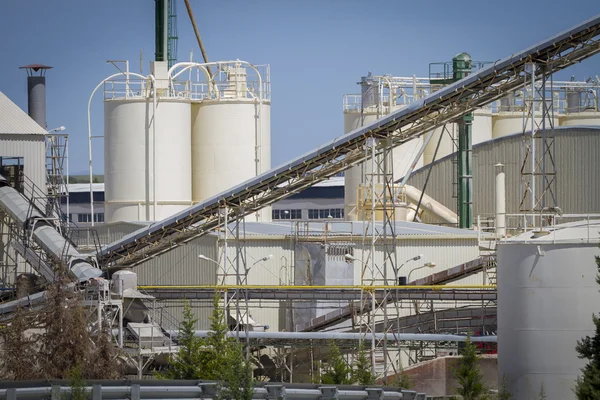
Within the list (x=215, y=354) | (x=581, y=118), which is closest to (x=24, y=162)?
(x=215, y=354)

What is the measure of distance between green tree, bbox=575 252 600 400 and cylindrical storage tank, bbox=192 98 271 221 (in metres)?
25.7

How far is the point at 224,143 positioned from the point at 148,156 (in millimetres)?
2945

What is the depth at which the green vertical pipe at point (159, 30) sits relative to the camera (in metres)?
49.5

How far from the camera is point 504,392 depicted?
2380cm

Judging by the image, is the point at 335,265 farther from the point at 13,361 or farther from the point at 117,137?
the point at 13,361

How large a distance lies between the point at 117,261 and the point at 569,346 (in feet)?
49.5

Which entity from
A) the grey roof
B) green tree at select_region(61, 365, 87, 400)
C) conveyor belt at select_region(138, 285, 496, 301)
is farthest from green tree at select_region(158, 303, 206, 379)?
the grey roof

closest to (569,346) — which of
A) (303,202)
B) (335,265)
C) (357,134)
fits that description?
A: (357,134)

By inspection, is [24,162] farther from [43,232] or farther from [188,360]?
[188,360]

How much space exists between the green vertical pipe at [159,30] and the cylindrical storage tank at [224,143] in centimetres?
292

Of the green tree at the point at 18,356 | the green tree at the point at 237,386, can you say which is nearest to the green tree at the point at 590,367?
the green tree at the point at 237,386

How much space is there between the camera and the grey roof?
131 feet

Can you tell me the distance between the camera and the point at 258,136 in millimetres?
48312

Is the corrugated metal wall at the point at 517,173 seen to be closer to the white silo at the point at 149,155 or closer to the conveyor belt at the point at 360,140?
the white silo at the point at 149,155
